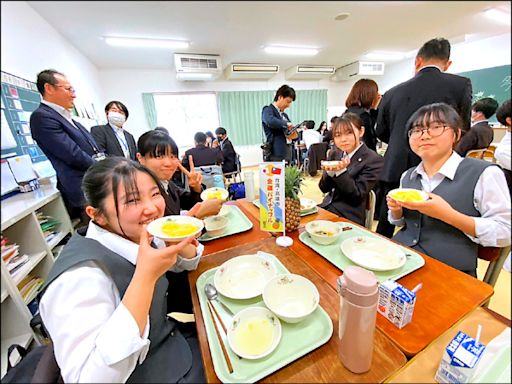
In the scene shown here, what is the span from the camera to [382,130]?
2.12 ft

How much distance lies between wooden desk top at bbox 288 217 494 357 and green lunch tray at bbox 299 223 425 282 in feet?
0.06

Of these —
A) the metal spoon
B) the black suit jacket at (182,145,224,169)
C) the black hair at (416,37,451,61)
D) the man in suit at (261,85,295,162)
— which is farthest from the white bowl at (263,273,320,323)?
the black suit jacket at (182,145,224,169)

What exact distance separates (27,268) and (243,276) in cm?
123

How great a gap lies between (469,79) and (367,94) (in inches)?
20.2

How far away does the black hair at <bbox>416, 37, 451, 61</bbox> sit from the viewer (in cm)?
41

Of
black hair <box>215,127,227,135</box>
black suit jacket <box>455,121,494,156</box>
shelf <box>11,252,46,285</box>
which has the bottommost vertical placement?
shelf <box>11,252,46,285</box>

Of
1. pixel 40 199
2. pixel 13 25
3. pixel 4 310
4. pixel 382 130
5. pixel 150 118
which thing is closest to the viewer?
pixel 13 25

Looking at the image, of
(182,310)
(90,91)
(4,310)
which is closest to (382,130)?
(182,310)

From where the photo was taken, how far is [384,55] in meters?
0.54

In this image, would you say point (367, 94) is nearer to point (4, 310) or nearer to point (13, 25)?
point (13, 25)

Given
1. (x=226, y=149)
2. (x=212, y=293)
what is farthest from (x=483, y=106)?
(x=226, y=149)

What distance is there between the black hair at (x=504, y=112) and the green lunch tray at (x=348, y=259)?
522mm

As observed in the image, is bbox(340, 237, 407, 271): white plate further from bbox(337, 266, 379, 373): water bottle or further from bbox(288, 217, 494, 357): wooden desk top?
bbox(337, 266, 379, 373): water bottle

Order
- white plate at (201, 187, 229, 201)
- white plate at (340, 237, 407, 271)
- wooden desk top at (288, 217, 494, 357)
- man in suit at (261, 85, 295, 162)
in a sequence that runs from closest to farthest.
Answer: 1. wooden desk top at (288, 217, 494, 357)
2. white plate at (340, 237, 407, 271)
3. white plate at (201, 187, 229, 201)
4. man in suit at (261, 85, 295, 162)
